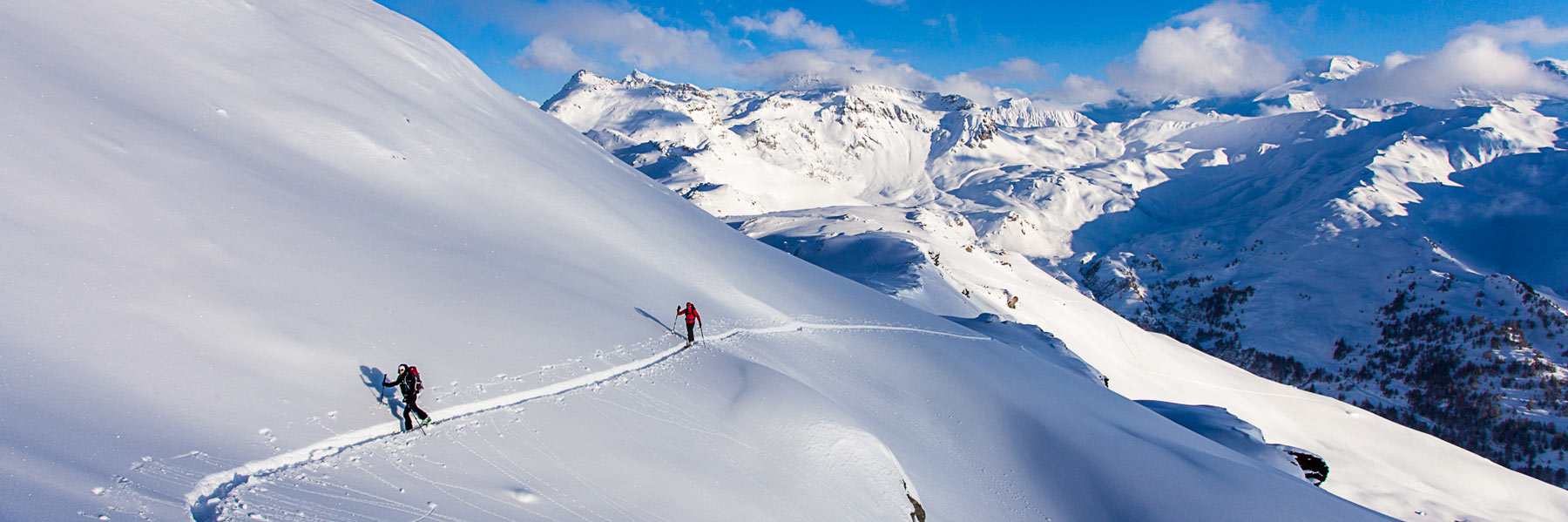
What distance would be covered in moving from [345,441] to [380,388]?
1750mm

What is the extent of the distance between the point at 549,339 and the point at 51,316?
8.71m

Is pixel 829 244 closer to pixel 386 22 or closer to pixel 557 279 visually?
pixel 386 22

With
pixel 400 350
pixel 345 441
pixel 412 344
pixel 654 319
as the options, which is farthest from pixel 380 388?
pixel 654 319

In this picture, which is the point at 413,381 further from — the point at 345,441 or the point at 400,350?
the point at 400,350

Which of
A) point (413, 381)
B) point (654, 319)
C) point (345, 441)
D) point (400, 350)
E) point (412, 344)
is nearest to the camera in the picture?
point (345, 441)

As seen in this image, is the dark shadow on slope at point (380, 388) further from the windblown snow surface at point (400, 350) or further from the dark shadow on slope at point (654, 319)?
the dark shadow on slope at point (654, 319)

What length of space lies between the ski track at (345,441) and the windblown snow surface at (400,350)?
0.18 ft

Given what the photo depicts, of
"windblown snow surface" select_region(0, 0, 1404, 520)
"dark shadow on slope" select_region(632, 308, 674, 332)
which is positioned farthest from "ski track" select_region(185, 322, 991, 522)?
"dark shadow on slope" select_region(632, 308, 674, 332)

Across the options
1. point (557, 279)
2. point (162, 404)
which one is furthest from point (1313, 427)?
point (162, 404)

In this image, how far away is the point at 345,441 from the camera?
11.3m

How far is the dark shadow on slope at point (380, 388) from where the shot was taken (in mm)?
12531

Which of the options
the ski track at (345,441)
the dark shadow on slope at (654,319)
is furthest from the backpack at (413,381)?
the dark shadow on slope at (654,319)

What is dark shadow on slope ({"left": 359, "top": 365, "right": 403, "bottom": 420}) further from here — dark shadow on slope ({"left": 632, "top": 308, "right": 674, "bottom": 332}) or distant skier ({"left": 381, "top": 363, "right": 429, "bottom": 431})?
dark shadow on slope ({"left": 632, "top": 308, "right": 674, "bottom": 332})

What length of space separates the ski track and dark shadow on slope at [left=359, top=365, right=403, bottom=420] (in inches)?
15.7
